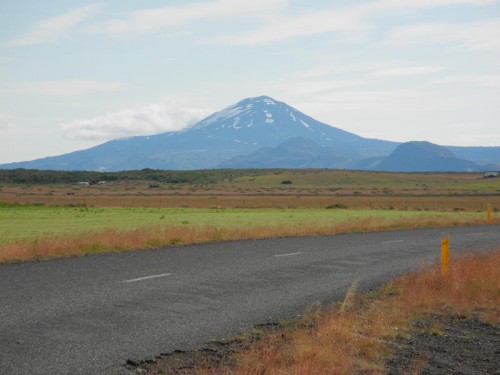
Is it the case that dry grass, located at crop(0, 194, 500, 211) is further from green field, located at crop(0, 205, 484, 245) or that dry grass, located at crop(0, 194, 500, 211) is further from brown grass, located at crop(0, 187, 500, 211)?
green field, located at crop(0, 205, 484, 245)

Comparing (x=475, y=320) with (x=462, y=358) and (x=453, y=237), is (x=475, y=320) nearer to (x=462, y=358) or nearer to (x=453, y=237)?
(x=462, y=358)

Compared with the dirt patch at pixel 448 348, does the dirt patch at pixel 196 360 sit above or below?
above

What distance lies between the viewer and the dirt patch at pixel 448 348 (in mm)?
7934

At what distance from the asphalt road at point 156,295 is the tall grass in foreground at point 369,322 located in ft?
2.96

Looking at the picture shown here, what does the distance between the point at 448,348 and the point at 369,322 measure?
5.03ft

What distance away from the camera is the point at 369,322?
408 inches

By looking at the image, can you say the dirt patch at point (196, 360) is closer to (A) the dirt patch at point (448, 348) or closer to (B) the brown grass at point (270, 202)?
(A) the dirt patch at point (448, 348)

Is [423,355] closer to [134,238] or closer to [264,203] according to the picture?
[134,238]

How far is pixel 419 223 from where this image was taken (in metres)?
36.7

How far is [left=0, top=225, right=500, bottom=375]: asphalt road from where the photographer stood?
848 cm

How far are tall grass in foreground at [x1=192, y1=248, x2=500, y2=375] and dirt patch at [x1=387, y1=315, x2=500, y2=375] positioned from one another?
174mm

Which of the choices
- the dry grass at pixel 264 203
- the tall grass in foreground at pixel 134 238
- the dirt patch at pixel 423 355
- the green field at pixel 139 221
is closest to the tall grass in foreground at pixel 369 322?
the dirt patch at pixel 423 355

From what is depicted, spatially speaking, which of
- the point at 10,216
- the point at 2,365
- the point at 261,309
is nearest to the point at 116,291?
the point at 261,309

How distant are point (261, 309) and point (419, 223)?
26.8 meters
